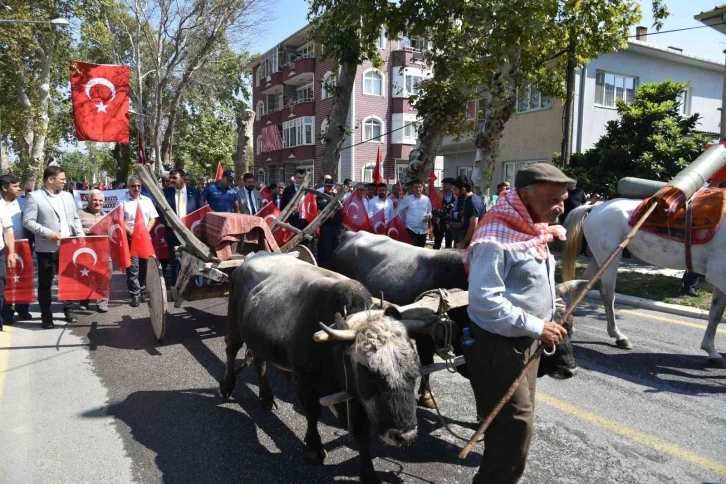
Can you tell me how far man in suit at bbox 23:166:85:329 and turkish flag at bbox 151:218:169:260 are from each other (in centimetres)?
161

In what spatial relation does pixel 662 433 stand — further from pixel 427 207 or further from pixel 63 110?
pixel 63 110

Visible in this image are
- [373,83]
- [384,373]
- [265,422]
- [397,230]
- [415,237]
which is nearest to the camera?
[384,373]

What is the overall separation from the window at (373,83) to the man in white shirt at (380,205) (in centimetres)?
2416

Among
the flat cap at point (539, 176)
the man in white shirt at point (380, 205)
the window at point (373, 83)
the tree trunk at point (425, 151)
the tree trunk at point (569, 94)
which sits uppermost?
the window at point (373, 83)

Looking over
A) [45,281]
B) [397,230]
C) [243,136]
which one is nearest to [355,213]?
[397,230]

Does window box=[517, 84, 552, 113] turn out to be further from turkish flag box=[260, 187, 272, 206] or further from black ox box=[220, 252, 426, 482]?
black ox box=[220, 252, 426, 482]

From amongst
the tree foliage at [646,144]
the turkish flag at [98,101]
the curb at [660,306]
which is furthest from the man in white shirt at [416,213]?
the turkish flag at [98,101]

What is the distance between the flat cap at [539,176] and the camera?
253cm

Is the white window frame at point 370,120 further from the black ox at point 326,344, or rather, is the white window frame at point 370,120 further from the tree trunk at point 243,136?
the black ox at point 326,344

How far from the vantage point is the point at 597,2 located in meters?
10.4

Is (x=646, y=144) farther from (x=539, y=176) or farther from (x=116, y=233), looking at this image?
(x=539, y=176)

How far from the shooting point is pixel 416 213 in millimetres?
10680

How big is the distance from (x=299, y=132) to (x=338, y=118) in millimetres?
23973

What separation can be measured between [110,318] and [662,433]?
22.8 feet
